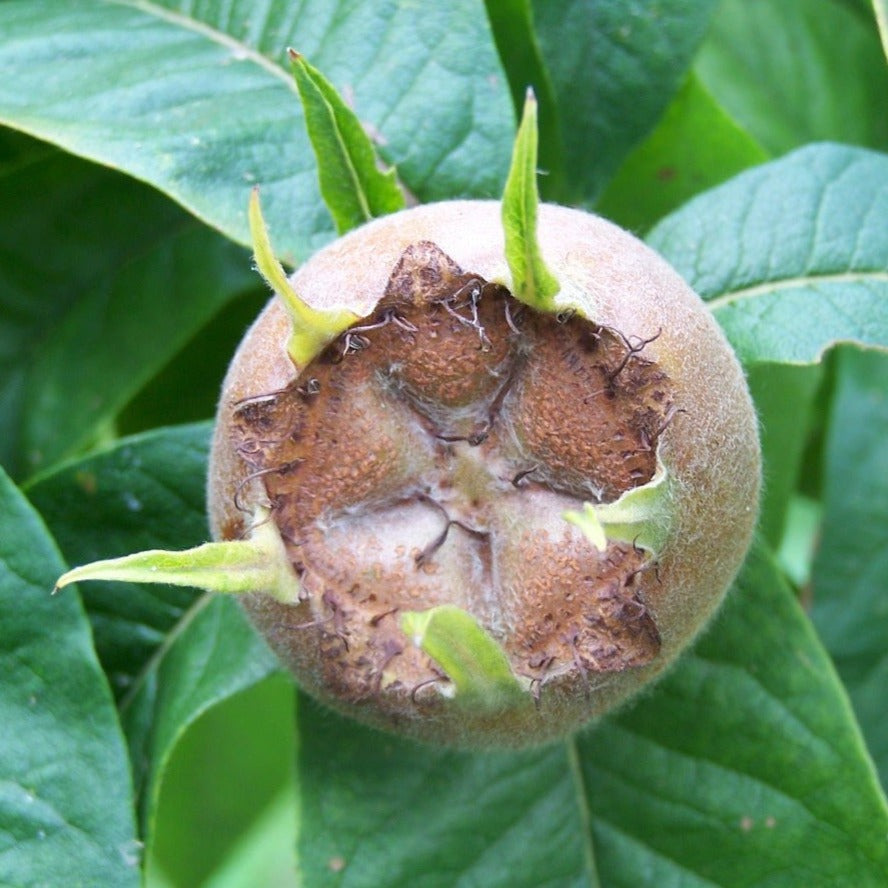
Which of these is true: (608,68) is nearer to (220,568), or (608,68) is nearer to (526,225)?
(526,225)

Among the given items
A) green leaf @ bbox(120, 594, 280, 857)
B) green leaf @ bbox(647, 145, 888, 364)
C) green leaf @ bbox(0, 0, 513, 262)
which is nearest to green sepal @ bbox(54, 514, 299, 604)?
green leaf @ bbox(120, 594, 280, 857)

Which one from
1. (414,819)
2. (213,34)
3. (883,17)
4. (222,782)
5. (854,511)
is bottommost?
(222,782)

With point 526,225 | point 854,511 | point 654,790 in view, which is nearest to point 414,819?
point 654,790

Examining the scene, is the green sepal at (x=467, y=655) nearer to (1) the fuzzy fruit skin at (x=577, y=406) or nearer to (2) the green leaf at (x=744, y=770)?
(1) the fuzzy fruit skin at (x=577, y=406)

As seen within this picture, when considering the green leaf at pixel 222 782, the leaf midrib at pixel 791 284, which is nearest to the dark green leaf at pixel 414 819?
the leaf midrib at pixel 791 284

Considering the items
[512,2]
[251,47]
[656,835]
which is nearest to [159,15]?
[251,47]
